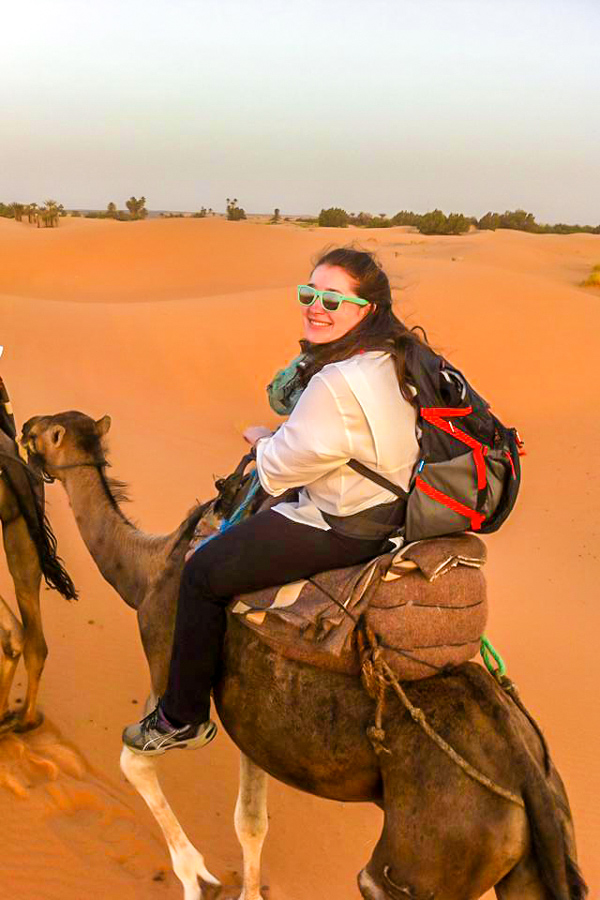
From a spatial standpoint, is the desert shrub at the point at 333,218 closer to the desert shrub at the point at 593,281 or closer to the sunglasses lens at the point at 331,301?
the desert shrub at the point at 593,281

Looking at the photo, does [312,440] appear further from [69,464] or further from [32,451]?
[32,451]

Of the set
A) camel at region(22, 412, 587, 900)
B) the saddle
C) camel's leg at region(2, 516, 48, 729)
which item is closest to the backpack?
the saddle

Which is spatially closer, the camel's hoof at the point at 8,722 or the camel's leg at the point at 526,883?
the camel's leg at the point at 526,883

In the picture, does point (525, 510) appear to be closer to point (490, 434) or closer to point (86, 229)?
point (490, 434)

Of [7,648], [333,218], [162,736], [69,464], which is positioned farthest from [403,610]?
[333,218]

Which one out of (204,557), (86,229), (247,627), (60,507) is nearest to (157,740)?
(247,627)

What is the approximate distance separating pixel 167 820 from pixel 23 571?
221 cm

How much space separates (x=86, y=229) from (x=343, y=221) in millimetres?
21823

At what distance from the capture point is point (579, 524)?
10.2m

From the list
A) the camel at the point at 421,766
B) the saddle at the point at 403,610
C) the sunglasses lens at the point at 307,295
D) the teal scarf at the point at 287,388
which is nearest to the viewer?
the camel at the point at 421,766

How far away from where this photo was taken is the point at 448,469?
2875 millimetres

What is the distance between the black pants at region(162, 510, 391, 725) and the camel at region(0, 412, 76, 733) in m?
2.17

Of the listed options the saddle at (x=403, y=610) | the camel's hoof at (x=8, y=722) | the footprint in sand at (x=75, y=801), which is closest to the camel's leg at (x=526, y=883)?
the saddle at (x=403, y=610)

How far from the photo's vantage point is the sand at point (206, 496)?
4785 millimetres
